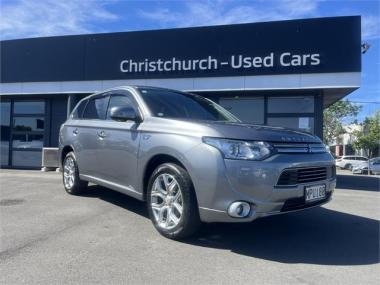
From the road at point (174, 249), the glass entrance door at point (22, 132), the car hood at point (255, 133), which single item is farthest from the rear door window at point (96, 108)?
the glass entrance door at point (22, 132)

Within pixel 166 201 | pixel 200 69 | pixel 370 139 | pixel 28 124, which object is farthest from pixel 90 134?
pixel 370 139

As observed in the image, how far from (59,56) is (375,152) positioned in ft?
135

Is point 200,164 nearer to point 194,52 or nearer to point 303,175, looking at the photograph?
point 303,175

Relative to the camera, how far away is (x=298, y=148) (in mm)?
4227

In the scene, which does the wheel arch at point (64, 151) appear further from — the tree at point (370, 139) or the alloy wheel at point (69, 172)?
the tree at point (370, 139)

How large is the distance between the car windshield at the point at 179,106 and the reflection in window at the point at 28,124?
10380mm

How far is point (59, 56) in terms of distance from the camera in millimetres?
13539

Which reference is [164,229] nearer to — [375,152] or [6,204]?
[6,204]

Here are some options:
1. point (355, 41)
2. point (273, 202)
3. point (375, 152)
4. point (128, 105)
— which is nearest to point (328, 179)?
point (273, 202)

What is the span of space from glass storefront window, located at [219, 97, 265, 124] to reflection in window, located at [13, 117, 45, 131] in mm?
7045

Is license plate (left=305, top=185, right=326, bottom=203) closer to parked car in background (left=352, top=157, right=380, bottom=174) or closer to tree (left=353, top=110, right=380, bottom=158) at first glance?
parked car in background (left=352, top=157, right=380, bottom=174)

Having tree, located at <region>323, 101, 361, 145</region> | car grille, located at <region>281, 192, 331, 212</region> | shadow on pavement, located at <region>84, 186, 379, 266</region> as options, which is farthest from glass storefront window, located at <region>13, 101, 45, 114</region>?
tree, located at <region>323, 101, 361, 145</region>

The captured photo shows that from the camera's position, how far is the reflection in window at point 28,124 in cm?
1467

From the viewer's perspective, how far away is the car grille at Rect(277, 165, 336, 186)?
3.90 metres
